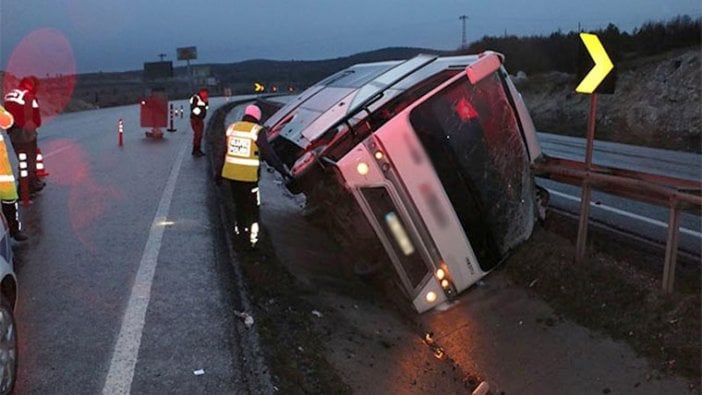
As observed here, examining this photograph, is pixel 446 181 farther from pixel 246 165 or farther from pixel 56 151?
pixel 56 151

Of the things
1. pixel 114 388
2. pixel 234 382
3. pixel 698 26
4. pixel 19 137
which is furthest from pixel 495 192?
pixel 698 26

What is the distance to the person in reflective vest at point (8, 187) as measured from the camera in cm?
588

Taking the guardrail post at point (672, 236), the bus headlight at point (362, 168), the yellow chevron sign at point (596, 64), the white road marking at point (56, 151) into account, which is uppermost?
the yellow chevron sign at point (596, 64)

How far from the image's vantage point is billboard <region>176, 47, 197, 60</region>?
77.4 meters

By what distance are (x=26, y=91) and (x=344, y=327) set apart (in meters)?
5.83

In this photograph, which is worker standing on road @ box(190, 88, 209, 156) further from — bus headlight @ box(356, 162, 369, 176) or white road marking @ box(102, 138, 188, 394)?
bus headlight @ box(356, 162, 369, 176)

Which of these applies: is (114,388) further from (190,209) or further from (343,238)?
(190,209)

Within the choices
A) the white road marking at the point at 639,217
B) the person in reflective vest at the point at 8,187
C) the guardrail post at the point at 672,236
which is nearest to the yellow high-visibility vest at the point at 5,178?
the person in reflective vest at the point at 8,187

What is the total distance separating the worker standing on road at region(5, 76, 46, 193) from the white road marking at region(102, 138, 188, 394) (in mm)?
2761

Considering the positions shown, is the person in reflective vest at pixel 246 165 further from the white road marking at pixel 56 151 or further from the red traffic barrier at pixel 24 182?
the white road marking at pixel 56 151

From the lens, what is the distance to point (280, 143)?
970cm

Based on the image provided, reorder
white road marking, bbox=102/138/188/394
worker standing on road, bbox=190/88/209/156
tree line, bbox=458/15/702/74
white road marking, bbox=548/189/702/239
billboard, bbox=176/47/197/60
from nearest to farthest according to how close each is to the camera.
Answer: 1. white road marking, bbox=102/138/188/394
2. white road marking, bbox=548/189/702/239
3. worker standing on road, bbox=190/88/209/156
4. tree line, bbox=458/15/702/74
5. billboard, bbox=176/47/197/60

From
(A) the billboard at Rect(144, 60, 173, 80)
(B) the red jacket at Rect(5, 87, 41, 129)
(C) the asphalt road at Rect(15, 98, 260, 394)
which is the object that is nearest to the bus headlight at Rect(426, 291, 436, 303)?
(C) the asphalt road at Rect(15, 98, 260, 394)

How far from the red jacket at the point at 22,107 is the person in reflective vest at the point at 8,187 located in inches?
103
